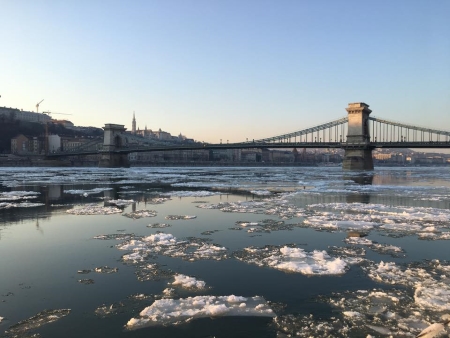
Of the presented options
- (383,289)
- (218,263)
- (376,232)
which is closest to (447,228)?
(376,232)

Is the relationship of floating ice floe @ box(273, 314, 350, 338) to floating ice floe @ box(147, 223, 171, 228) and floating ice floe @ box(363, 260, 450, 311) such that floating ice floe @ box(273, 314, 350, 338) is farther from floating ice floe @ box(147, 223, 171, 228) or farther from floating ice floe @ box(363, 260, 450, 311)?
floating ice floe @ box(147, 223, 171, 228)

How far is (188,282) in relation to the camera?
5.13 meters

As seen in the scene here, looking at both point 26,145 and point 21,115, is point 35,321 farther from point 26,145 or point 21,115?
point 21,115

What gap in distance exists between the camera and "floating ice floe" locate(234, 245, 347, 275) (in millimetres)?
5852

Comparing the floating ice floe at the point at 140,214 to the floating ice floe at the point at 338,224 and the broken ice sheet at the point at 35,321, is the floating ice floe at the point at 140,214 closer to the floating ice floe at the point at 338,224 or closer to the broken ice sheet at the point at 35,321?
the floating ice floe at the point at 338,224

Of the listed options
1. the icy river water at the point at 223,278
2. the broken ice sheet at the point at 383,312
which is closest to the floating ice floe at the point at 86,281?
the icy river water at the point at 223,278

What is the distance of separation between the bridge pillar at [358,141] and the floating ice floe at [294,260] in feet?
207

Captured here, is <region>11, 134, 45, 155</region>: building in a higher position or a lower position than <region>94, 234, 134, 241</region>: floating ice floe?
higher

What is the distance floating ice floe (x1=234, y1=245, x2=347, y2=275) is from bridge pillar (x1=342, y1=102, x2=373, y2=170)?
63.0 m

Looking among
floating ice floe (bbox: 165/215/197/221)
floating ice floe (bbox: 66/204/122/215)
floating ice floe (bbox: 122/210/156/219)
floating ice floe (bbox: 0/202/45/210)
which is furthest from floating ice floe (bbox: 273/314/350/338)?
floating ice floe (bbox: 0/202/45/210)

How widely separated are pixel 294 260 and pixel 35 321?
13.2ft

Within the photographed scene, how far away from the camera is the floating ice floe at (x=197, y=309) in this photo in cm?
400

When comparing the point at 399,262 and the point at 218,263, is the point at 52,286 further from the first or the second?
the point at 399,262

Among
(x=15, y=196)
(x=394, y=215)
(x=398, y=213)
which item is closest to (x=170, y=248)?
(x=394, y=215)
